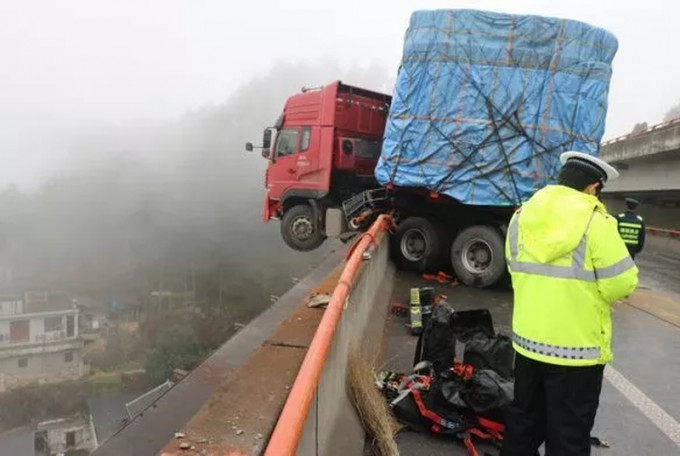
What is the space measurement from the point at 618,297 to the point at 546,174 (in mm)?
6109

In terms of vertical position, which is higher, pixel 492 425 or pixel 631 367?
pixel 492 425

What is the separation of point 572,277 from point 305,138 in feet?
31.6

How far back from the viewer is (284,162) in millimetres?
12156

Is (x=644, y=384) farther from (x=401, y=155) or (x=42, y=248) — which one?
(x=42, y=248)

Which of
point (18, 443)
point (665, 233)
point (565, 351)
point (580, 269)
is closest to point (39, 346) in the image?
point (18, 443)

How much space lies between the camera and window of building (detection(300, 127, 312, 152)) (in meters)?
11.4

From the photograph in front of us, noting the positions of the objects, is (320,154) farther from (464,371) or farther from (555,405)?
(555,405)

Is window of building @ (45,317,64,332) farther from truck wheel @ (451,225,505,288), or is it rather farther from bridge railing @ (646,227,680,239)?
truck wheel @ (451,225,505,288)

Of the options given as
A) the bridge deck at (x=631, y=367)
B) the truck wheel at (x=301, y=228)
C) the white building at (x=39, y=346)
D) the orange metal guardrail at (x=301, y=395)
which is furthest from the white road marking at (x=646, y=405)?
the white building at (x=39, y=346)

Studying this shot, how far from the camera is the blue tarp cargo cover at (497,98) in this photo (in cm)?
769

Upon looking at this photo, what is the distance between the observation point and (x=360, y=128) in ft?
37.9

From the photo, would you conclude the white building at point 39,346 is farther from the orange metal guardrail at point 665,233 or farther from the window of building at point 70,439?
the orange metal guardrail at point 665,233

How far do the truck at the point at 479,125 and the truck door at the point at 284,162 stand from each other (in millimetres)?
3484

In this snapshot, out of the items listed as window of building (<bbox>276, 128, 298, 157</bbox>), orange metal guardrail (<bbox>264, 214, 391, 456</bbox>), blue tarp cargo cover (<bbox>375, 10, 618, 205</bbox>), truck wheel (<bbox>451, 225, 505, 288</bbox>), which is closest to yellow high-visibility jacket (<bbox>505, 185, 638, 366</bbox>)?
orange metal guardrail (<bbox>264, 214, 391, 456</bbox>)
